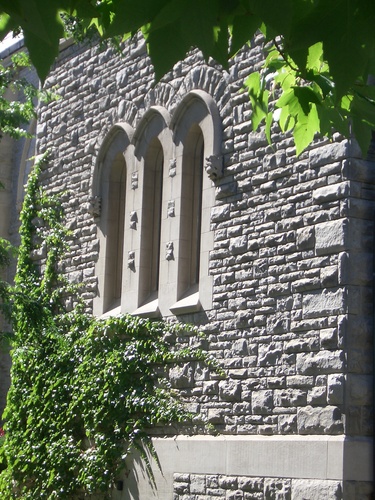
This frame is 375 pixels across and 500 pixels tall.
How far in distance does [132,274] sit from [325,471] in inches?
203

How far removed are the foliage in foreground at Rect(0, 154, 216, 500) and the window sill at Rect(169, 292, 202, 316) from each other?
22 cm

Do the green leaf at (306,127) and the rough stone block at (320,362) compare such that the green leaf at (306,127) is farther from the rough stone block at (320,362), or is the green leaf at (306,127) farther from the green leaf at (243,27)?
the rough stone block at (320,362)

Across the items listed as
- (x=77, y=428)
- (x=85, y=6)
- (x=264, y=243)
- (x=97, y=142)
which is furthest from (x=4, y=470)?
(x=85, y=6)

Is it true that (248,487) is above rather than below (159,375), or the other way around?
below

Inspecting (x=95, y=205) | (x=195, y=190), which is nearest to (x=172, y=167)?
(x=195, y=190)

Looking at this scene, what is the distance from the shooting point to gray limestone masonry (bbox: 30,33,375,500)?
10.4 metres

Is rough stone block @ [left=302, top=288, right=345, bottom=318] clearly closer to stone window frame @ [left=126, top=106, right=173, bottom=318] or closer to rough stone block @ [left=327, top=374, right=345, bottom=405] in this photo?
rough stone block @ [left=327, top=374, right=345, bottom=405]

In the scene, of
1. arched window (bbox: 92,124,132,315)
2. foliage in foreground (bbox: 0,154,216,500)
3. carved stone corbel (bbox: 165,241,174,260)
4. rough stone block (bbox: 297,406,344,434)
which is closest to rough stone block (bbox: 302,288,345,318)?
rough stone block (bbox: 297,406,344,434)

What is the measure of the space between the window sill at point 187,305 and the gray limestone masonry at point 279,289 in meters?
0.13

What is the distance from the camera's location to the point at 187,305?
42.0 ft

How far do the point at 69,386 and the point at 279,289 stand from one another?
4.63 meters

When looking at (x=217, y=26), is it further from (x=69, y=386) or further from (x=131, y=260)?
(x=69, y=386)

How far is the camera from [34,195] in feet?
56.1

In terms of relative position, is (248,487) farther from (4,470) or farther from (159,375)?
(4,470)
